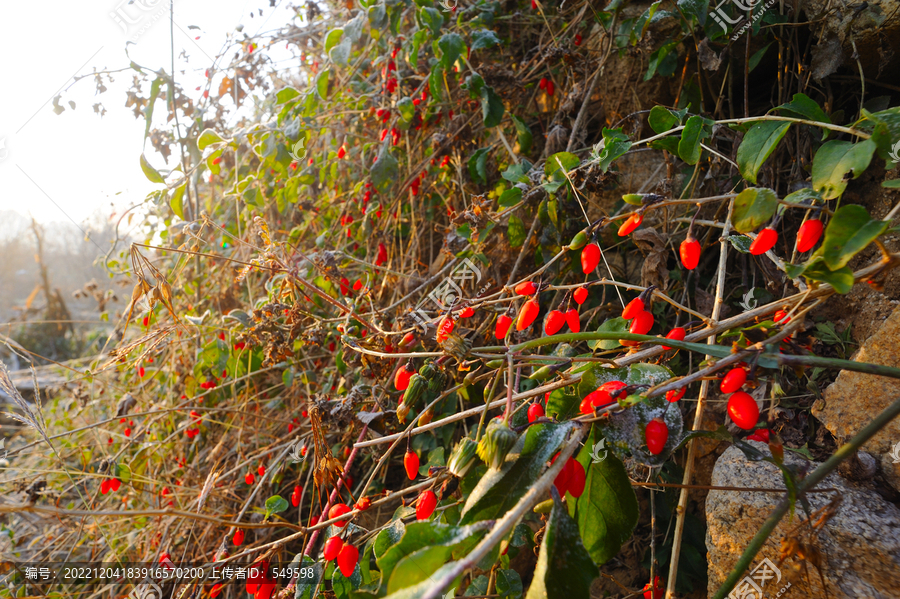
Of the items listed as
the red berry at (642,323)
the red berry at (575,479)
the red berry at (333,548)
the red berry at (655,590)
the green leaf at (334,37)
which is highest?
the green leaf at (334,37)

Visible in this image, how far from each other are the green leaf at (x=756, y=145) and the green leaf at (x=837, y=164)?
2.9 inches

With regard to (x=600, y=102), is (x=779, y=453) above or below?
below

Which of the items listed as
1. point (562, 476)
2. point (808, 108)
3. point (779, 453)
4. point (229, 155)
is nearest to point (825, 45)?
point (808, 108)

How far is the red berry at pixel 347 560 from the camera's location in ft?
2.68

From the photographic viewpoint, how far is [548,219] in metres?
1.23

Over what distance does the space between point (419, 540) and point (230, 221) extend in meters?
2.19

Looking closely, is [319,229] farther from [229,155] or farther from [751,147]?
[751,147]

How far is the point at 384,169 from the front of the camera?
158 cm

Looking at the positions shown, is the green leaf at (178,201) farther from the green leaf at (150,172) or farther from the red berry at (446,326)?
the red berry at (446,326)

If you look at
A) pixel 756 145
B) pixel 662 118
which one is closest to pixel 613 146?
pixel 662 118

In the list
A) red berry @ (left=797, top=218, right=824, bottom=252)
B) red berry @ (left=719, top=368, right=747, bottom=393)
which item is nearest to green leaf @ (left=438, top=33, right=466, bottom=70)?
red berry @ (left=797, top=218, right=824, bottom=252)

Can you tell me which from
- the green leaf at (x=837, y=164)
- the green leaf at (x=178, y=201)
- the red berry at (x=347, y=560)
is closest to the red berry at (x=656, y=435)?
the green leaf at (x=837, y=164)

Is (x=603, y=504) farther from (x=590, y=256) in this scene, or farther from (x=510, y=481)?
(x=590, y=256)

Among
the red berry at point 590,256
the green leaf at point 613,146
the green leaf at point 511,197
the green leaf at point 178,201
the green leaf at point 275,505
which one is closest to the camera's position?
the red berry at point 590,256
